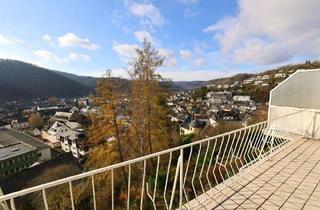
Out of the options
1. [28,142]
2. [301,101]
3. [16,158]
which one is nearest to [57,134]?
[28,142]

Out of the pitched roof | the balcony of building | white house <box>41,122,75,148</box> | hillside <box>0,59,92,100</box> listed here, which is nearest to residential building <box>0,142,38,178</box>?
the pitched roof

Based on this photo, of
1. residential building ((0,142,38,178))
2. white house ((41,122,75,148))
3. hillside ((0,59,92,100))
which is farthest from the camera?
hillside ((0,59,92,100))

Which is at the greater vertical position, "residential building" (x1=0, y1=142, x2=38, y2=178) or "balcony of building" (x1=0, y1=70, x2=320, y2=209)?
"balcony of building" (x1=0, y1=70, x2=320, y2=209)

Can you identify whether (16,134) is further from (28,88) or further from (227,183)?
(28,88)

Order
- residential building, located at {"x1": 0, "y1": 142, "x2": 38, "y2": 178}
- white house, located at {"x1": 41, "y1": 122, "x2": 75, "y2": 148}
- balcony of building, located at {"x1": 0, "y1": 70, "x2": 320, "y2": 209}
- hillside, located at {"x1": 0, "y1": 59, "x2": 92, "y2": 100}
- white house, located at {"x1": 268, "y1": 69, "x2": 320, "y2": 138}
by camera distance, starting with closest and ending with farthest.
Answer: balcony of building, located at {"x1": 0, "y1": 70, "x2": 320, "y2": 209}
white house, located at {"x1": 268, "y1": 69, "x2": 320, "y2": 138}
residential building, located at {"x1": 0, "y1": 142, "x2": 38, "y2": 178}
white house, located at {"x1": 41, "y1": 122, "x2": 75, "y2": 148}
hillside, located at {"x1": 0, "y1": 59, "x2": 92, "y2": 100}

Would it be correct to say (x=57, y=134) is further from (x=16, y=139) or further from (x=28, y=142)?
(x=28, y=142)

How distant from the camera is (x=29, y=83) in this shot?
101875mm

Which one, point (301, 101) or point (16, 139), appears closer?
point (301, 101)

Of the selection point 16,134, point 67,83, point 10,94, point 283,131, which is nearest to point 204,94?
point 16,134

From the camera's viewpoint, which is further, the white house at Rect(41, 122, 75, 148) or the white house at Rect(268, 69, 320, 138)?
the white house at Rect(41, 122, 75, 148)

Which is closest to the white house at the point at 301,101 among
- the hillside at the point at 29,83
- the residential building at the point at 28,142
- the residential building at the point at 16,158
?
the residential building at the point at 16,158

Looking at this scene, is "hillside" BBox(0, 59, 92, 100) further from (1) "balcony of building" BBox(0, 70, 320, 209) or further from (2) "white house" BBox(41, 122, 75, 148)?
(1) "balcony of building" BBox(0, 70, 320, 209)

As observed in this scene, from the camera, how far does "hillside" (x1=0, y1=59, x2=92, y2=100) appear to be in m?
90.0

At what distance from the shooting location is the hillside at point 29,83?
90000 mm
